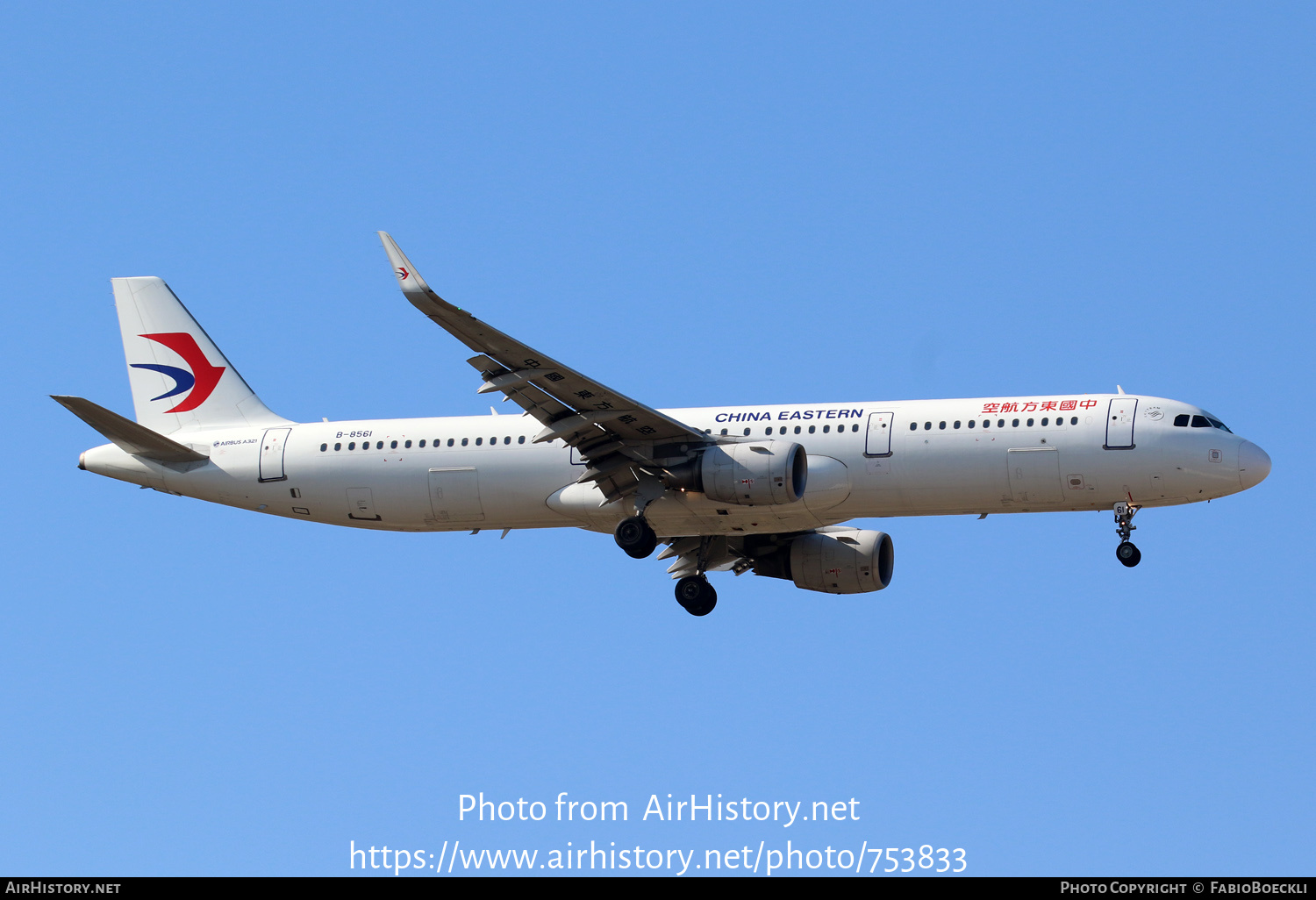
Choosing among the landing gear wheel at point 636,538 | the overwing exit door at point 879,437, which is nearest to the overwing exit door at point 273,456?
the landing gear wheel at point 636,538

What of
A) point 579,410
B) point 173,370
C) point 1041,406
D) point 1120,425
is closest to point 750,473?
point 579,410

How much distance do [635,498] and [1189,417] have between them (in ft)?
42.7

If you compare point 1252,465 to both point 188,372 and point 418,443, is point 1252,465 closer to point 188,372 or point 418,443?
point 418,443

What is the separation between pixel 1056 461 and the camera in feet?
127

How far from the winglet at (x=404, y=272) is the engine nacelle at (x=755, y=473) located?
8.70 m

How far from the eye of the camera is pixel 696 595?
146 ft

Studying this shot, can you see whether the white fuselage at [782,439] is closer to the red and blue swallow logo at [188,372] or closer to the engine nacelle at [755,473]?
the engine nacelle at [755,473]

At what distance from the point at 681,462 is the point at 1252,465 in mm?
13000

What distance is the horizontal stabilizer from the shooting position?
41.2 metres

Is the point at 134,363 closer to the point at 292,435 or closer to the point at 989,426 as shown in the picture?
the point at 292,435

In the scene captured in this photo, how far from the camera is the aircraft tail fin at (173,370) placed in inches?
1790

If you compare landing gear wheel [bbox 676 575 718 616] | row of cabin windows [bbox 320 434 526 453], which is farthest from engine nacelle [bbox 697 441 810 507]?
landing gear wheel [bbox 676 575 718 616]

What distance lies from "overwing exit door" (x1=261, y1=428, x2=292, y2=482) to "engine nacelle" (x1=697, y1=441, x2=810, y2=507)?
11.3m
